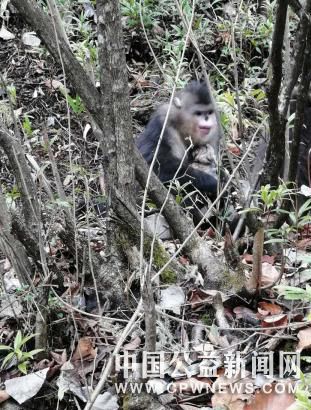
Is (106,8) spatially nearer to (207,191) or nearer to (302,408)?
(302,408)

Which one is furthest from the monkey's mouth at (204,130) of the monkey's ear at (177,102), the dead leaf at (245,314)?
the dead leaf at (245,314)

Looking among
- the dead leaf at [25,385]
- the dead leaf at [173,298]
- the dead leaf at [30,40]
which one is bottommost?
the dead leaf at [25,385]

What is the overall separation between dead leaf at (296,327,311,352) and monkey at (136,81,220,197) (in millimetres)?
3426

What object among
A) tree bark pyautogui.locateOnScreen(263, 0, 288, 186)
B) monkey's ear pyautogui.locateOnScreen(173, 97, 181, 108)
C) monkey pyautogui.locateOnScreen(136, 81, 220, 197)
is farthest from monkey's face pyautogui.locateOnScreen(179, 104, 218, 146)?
tree bark pyautogui.locateOnScreen(263, 0, 288, 186)

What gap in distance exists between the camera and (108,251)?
3.44m

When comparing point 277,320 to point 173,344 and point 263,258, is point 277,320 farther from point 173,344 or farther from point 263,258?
point 263,258

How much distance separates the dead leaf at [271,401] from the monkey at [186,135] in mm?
3679

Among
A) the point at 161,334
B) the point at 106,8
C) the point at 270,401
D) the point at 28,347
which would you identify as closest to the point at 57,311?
the point at 28,347

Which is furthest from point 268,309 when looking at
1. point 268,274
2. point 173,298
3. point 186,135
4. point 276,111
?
point 186,135

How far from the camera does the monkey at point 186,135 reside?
6309 mm

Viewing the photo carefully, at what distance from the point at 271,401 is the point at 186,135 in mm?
4530

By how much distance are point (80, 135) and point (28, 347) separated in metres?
3.59

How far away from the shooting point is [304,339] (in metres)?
2.78

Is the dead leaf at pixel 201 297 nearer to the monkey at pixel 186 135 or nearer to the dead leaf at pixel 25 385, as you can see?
the dead leaf at pixel 25 385
